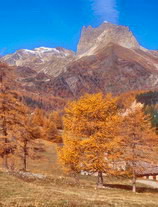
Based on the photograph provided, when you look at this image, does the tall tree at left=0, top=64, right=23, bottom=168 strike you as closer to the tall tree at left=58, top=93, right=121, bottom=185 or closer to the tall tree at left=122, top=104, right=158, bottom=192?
the tall tree at left=58, top=93, right=121, bottom=185

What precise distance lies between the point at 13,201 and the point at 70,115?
23.6 m

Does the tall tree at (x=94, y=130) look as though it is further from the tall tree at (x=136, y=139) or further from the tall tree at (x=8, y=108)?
the tall tree at (x=8, y=108)

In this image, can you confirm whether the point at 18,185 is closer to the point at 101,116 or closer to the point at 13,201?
the point at 13,201

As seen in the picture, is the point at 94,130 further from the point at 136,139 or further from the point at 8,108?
the point at 8,108

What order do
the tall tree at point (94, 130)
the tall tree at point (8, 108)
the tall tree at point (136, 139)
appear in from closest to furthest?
the tall tree at point (94, 130) → the tall tree at point (136, 139) → the tall tree at point (8, 108)

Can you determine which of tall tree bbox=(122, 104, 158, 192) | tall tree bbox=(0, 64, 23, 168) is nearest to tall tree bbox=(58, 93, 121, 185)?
tall tree bbox=(122, 104, 158, 192)

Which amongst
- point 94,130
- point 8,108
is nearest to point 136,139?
point 94,130

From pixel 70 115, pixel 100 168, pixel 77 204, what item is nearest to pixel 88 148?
pixel 100 168

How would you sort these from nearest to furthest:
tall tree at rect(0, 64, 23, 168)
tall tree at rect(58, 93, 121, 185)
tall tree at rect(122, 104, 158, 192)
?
tall tree at rect(58, 93, 121, 185)
tall tree at rect(122, 104, 158, 192)
tall tree at rect(0, 64, 23, 168)

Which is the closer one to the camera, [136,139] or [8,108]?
[136,139]

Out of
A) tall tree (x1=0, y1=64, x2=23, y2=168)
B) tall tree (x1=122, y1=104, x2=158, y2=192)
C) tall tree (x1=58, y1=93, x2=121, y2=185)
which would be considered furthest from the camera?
tall tree (x1=0, y1=64, x2=23, y2=168)

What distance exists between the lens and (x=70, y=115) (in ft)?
140

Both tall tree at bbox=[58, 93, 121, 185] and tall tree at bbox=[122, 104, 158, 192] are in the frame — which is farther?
tall tree at bbox=[122, 104, 158, 192]

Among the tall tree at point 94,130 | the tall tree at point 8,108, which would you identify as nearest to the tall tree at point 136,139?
the tall tree at point 94,130
